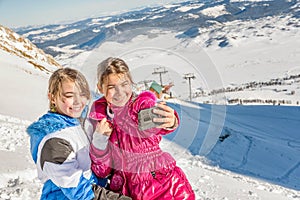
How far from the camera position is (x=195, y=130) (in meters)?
2.37

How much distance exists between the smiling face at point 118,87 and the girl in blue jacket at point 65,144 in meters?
0.17

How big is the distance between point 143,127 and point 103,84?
1.86 feet

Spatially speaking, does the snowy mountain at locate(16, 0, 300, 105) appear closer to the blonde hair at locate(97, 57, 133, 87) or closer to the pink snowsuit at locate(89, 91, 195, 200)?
the blonde hair at locate(97, 57, 133, 87)

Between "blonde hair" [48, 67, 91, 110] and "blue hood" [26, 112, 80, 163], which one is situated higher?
"blonde hair" [48, 67, 91, 110]

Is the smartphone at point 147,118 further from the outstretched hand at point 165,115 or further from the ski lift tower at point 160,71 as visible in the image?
the ski lift tower at point 160,71

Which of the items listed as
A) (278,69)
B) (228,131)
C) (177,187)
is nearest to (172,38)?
(177,187)

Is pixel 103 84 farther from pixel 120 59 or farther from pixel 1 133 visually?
pixel 1 133

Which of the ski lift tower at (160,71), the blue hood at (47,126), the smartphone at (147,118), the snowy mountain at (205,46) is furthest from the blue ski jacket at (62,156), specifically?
the ski lift tower at (160,71)

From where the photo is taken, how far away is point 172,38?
2.40m

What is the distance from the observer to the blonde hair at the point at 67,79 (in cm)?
247

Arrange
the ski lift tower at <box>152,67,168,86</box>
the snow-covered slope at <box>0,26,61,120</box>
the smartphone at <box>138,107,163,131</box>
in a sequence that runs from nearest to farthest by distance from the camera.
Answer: the smartphone at <box>138,107,163,131</box>, the ski lift tower at <box>152,67,168,86</box>, the snow-covered slope at <box>0,26,61,120</box>

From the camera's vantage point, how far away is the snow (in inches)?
87.5

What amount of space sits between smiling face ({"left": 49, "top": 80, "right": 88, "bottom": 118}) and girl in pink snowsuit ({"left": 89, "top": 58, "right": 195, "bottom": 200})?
0.14m

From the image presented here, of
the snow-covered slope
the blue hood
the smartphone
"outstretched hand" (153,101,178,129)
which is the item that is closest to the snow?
the snow-covered slope
